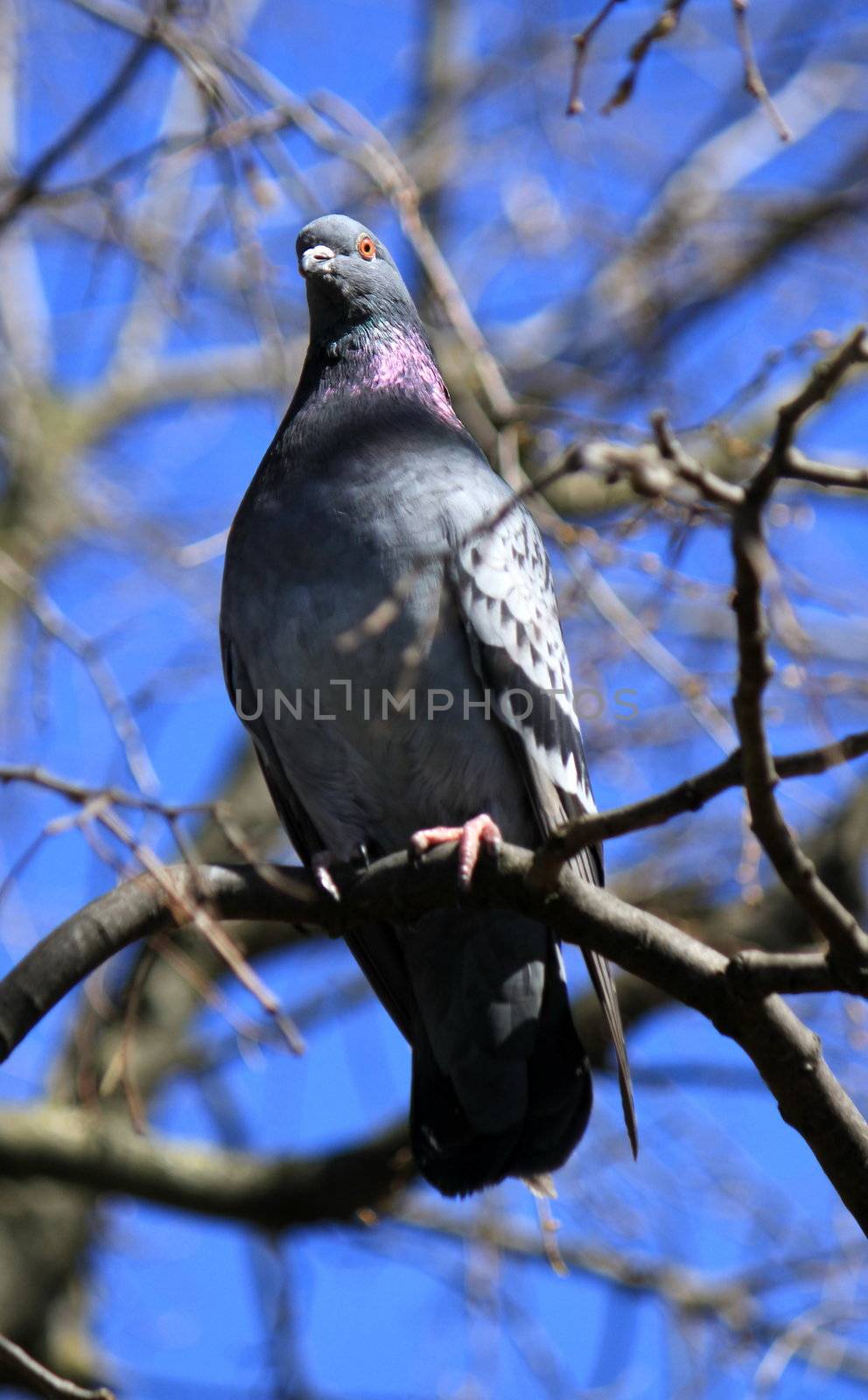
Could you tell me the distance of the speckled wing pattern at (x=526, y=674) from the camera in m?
3.82

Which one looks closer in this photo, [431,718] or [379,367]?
[431,718]

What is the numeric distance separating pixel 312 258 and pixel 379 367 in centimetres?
38

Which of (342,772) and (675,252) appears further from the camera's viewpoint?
(675,252)

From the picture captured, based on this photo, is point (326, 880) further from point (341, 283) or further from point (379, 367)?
point (341, 283)

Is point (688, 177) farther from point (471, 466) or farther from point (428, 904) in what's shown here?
point (428, 904)

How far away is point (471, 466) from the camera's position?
400cm

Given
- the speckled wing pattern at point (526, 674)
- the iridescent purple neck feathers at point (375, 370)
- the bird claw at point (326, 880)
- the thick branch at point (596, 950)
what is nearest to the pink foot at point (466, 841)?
the thick branch at point (596, 950)

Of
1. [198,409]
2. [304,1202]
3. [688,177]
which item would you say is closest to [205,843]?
[304,1202]

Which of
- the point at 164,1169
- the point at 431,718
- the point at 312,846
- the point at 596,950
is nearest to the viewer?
the point at 596,950

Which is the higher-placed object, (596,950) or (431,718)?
(431,718)

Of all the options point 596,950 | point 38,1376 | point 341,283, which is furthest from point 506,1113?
point 341,283

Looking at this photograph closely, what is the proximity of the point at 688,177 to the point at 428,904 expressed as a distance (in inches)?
245

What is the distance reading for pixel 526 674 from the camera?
3.91m

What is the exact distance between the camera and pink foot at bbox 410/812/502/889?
2.99m
